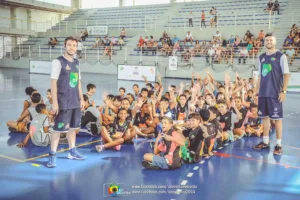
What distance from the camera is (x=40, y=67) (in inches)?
939

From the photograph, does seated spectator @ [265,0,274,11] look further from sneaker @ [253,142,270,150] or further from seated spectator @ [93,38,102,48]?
sneaker @ [253,142,270,150]

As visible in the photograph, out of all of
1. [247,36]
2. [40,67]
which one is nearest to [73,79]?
[247,36]

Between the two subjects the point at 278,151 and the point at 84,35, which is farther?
the point at 84,35

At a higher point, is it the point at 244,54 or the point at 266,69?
the point at 244,54

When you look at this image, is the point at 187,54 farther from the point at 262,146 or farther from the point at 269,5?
the point at 262,146

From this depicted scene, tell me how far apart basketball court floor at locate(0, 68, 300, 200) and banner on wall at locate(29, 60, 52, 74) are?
1848 cm

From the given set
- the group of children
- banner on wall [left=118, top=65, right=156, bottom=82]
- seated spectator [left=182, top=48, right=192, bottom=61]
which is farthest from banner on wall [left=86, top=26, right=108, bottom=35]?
the group of children

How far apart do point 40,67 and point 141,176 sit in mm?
21630

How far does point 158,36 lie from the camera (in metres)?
25.5

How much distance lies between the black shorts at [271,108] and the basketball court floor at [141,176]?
704 millimetres

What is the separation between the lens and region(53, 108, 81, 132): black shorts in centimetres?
434

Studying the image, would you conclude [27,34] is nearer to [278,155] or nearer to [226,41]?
[226,41]

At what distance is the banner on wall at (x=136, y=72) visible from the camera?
19.7 m

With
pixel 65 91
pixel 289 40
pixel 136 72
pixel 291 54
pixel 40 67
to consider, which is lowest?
pixel 65 91
